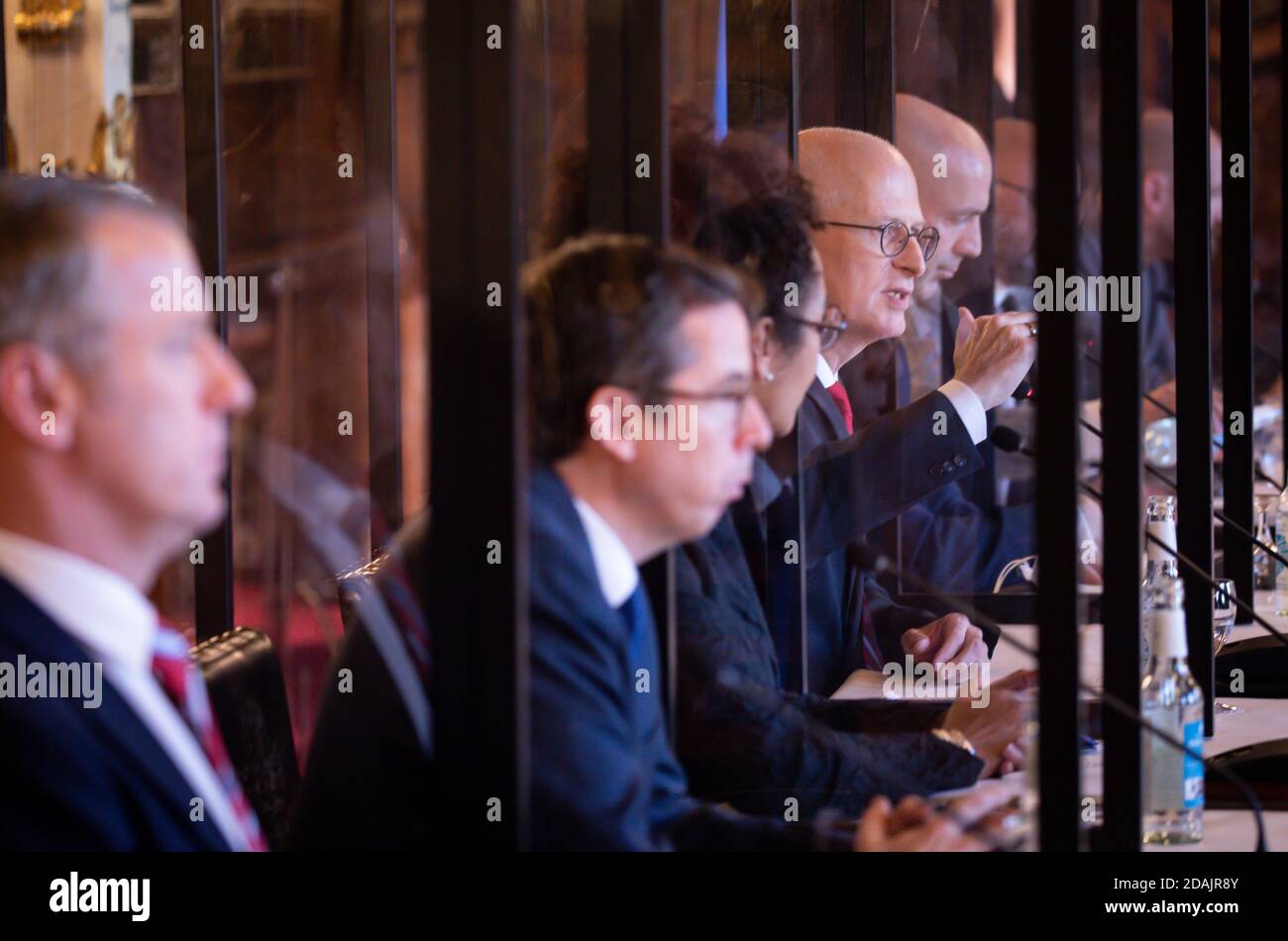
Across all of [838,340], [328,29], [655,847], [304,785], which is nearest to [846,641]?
[838,340]

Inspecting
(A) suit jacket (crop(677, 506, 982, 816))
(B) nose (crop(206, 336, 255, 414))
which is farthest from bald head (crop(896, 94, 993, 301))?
(B) nose (crop(206, 336, 255, 414))

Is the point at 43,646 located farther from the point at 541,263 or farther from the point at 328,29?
the point at 328,29

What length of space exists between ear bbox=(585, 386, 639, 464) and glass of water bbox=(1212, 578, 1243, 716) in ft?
3.71

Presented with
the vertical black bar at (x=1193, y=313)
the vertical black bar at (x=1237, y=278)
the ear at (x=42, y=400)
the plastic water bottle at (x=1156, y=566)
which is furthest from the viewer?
the vertical black bar at (x=1237, y=278)

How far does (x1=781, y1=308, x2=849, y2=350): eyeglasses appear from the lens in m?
1.96

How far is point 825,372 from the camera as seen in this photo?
6.82 feet

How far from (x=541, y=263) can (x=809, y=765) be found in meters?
0.65

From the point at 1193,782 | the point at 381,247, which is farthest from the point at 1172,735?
the point at 381,247

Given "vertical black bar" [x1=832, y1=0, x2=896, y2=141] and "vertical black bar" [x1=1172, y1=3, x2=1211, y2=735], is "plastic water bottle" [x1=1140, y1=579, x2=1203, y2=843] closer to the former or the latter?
"vertical black bar" [x1=1172, y1=3, x2=1211, y2=735]

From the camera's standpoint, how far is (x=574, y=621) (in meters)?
1.28

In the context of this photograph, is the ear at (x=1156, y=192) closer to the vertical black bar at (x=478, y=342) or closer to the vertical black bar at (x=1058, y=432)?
the vertical black bar at (x=1058, y=432)

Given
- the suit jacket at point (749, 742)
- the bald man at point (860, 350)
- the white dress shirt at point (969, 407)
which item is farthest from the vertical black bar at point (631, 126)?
the white dress shirt at point (969, 407)

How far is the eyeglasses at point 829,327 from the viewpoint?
1.96 metres

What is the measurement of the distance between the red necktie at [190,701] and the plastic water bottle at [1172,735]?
0.84 m
